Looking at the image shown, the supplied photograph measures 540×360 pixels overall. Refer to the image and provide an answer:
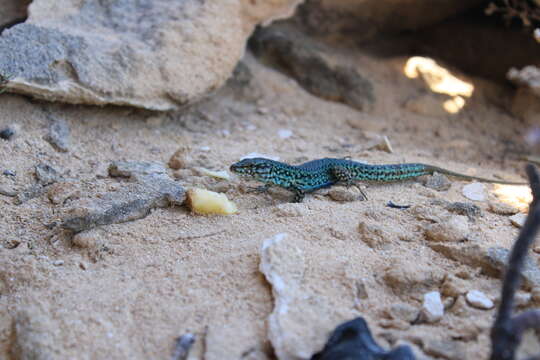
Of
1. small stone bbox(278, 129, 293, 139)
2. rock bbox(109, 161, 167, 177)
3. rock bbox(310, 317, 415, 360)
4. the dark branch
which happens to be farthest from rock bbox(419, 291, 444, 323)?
small stone bbox(278, 129, 293, 139)

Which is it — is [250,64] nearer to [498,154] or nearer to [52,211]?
[498,154]

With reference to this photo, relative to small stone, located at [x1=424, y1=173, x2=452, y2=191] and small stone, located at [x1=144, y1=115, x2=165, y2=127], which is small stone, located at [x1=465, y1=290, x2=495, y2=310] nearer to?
small stone, located at [x1=424, y1=173, x2=452, y2=191]

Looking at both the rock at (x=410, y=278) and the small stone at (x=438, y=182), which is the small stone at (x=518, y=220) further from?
the rock at (x=410, y=278)

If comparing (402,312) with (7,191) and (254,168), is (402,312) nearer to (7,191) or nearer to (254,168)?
(254,168)

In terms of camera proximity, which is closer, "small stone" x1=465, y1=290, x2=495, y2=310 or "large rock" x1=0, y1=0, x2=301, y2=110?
"small stone" x1=465, y1=290, x2=495, y2=310

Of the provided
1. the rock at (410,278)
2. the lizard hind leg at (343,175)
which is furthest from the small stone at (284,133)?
the rock at (410,278)
